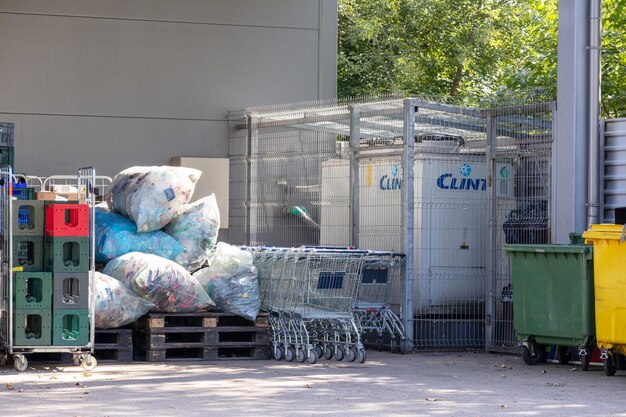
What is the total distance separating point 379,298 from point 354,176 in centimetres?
162

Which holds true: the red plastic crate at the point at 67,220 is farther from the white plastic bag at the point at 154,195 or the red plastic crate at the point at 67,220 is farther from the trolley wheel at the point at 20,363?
the white plastic bag at the point at 154,195

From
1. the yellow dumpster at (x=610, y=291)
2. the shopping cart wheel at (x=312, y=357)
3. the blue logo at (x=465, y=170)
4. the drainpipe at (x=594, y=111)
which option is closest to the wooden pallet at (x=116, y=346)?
the shopping cart wheel at (x=312, y=357)

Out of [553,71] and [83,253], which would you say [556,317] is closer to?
[83,253]

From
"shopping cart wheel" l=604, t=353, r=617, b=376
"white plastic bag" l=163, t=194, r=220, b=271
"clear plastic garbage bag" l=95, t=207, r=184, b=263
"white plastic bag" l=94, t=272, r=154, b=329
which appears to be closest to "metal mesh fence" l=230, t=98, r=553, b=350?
"white plastic bag" l=163, t=194, r=220, b=271

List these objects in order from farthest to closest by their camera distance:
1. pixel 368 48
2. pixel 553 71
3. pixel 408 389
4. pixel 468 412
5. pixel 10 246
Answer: pixel 368 48 < pixel 553 71 < pixel 10 246 < pixel 408 389 < pixel 468 412

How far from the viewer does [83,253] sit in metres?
10.9

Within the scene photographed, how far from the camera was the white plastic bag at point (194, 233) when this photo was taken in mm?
12516

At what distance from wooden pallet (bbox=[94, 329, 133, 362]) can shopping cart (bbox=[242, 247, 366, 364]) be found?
58.8 inches

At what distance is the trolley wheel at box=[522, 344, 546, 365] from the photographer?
39.3 ft

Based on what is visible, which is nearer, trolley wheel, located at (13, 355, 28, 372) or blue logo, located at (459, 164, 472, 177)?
trolley wheel, located at (13, 355, 28, 372)

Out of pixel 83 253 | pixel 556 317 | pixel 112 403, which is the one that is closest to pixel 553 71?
pixel 556 317

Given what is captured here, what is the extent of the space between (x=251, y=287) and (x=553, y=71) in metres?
11.6

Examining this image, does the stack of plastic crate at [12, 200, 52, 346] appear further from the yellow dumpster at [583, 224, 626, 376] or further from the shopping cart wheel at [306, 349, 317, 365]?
the yellow dumpster at [583, 224, 626, 376]

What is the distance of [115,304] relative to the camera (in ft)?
37.7
